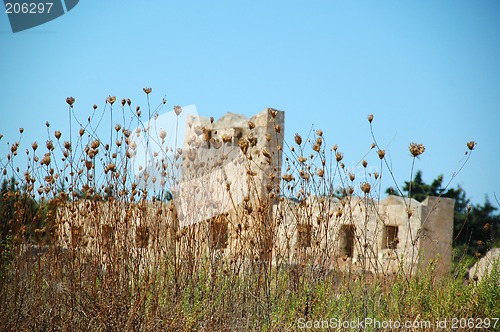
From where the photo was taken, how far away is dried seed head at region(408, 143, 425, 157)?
3.42 metres

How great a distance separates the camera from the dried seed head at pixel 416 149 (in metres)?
3.42

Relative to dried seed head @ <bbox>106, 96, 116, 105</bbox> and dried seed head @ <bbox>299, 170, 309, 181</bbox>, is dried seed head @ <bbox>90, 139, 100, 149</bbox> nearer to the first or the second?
dried seed head @ <bbox>106, 96, 116, 105</bbox>

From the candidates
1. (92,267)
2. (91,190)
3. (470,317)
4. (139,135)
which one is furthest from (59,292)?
(470,317)

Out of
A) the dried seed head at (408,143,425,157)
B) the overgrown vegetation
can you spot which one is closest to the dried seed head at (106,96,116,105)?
the overgrown vegetation

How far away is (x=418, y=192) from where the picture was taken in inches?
800

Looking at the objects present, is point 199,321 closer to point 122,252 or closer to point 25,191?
point 122,252

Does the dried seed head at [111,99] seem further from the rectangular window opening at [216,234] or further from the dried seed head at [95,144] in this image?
the rectangular window opening at [216,234]

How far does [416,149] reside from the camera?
343 cm

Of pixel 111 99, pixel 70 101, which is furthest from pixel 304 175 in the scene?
pixel 70 101

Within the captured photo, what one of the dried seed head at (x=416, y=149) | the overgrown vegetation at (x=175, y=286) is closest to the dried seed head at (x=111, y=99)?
the overgrown vegetation at (x=175, y=286)

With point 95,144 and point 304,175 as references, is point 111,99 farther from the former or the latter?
point 304,175

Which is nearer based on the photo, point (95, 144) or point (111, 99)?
point (95, 144)

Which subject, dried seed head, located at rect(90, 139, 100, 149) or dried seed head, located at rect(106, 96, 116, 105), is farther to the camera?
dried seed head, located at rect(106, 96, 116, 105)

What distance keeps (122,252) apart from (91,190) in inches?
17.5
